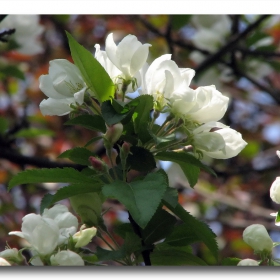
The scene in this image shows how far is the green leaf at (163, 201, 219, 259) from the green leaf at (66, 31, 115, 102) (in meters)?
0.21

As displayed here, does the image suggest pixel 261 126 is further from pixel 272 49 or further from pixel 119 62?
pixel 119 62

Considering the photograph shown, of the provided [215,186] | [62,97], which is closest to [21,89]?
[215,186]

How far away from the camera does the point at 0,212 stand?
8.49 feet

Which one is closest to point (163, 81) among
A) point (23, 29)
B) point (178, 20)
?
point (23, 29)

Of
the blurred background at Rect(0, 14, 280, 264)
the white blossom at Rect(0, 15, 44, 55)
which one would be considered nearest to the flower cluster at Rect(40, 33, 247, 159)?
the blurred background at Rect(0, 14, 280, 264)

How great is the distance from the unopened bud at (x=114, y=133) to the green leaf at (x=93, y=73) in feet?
0.24

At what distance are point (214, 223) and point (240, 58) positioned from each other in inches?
27.1

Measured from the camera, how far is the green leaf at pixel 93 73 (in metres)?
1.03

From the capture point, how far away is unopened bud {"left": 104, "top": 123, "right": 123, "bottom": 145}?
1.00m

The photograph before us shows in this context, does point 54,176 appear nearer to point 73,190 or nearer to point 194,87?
point 73,190

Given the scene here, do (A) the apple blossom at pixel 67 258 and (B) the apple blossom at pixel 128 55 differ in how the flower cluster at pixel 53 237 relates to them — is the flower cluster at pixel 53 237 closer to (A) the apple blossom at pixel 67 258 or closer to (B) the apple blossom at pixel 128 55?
(A) the apple blossom at pixel 67 258

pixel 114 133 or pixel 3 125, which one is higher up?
pixel 3 125

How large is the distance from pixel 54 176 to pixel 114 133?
0.14 meters

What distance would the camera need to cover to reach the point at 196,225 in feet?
3.51
